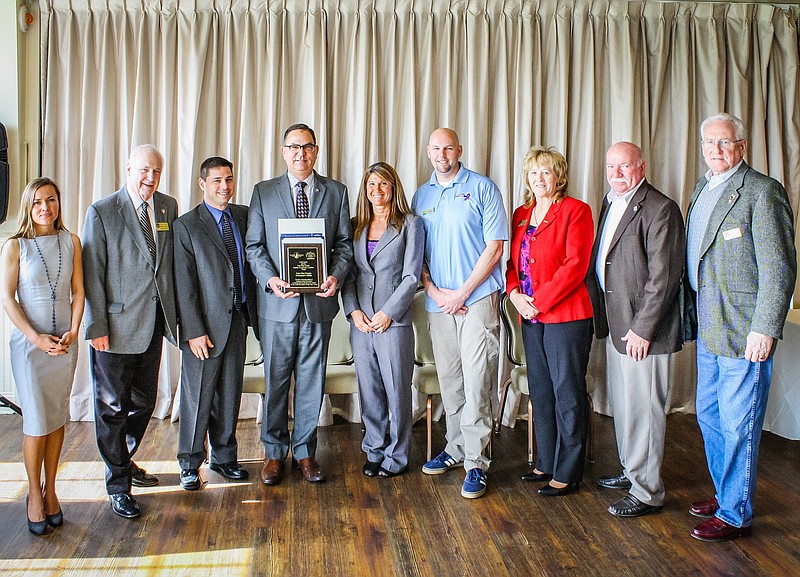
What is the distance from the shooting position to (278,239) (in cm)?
371

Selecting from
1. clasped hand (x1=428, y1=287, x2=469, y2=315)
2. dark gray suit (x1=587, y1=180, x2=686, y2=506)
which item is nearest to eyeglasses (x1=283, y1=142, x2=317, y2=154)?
clasped hand (x1=428, y1=287, x2=469, y2=315)

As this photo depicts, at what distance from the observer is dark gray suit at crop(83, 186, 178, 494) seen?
128 inches

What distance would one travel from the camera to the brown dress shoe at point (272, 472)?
12.2 feet

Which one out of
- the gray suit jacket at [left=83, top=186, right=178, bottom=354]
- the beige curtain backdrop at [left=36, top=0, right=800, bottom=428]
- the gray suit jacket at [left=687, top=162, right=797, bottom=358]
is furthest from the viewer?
the beige curtain backdrop at [left=36, top=0, right=800, bottom=428]

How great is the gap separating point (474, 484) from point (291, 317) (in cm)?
123

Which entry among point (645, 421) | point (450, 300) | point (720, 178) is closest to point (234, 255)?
point (450, 300)

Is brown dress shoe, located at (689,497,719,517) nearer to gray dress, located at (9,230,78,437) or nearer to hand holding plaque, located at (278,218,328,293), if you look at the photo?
hand holding plaque, located at (278,218,328,293)

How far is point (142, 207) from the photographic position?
3377 millimetres

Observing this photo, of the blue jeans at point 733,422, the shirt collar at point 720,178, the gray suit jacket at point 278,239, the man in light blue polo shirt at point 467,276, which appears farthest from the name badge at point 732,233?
the gray suit jacket at point 278,239

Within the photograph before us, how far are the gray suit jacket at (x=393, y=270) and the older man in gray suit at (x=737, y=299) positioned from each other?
4.43ft

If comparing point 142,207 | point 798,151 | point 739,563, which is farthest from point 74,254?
point 798,151

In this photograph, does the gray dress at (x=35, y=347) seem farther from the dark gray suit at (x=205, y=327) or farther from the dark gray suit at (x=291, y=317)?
the dark gray suit at (x=291, y=317)

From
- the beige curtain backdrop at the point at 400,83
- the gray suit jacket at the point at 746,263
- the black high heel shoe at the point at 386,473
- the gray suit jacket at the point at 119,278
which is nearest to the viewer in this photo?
the gray suit jacket at the point at 746,263

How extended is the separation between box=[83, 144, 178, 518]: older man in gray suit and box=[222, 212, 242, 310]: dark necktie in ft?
1.10
